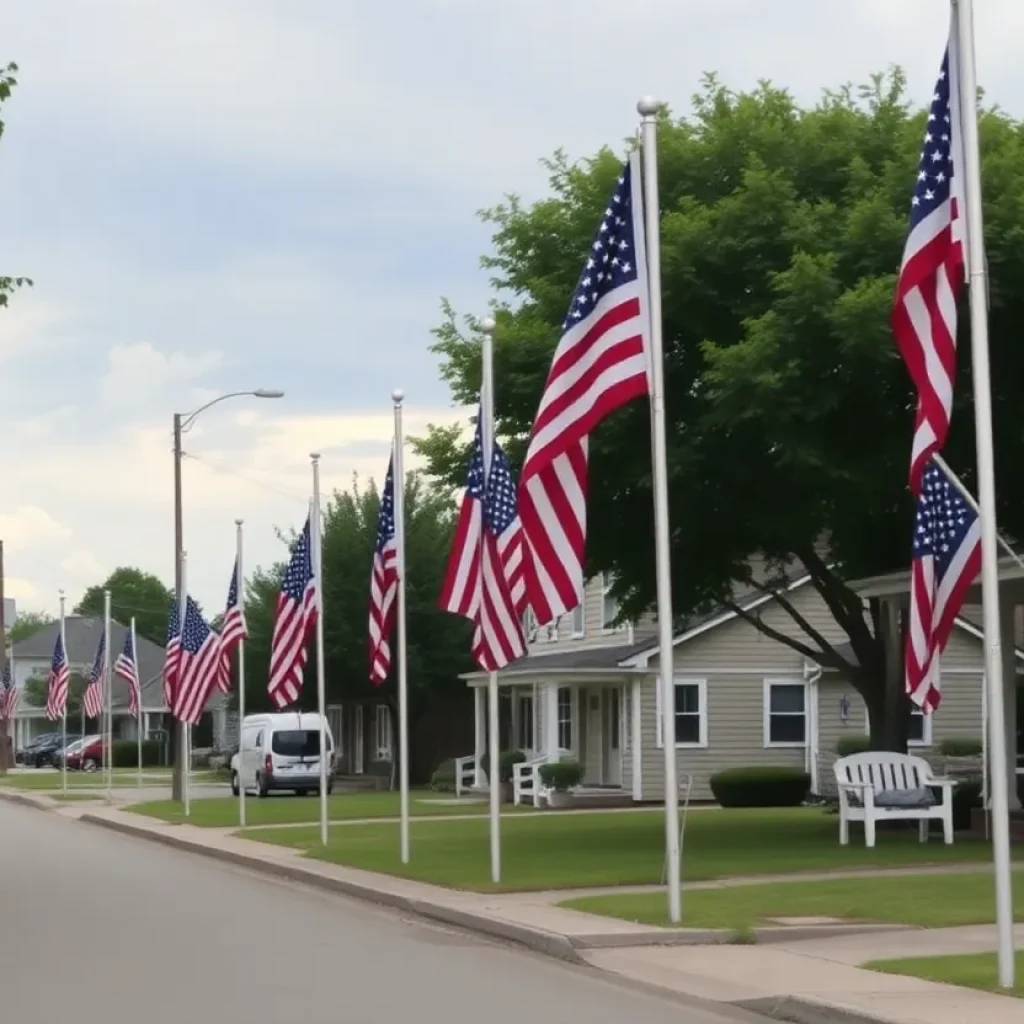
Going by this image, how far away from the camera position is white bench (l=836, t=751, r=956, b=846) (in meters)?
26.7

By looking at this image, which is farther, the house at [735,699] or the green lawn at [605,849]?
the house at [735,699]

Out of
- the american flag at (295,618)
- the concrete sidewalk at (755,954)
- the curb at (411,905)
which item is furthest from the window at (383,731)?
the concrete sidewalk at (755,954)

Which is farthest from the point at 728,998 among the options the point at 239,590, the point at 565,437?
the point at 239,590

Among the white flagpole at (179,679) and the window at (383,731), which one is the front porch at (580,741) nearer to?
the white flagpole at (179,679)

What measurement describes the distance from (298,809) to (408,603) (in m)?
12.9

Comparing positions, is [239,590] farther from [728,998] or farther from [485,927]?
[728,998]

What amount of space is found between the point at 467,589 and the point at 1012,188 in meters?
8.17

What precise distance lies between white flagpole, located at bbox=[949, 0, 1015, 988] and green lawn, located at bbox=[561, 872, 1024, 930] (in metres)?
4.44

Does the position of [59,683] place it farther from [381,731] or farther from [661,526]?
[661,526]

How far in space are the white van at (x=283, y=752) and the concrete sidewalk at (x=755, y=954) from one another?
30.2 meters

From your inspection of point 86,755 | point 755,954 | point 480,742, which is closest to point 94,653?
point 86,755

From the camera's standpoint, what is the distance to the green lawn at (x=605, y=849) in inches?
899

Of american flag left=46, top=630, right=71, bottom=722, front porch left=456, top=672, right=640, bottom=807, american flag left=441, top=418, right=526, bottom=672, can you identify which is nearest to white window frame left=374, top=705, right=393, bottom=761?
front porch left=456, top=672, right=640, bottom=807

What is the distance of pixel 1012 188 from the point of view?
2445cm
